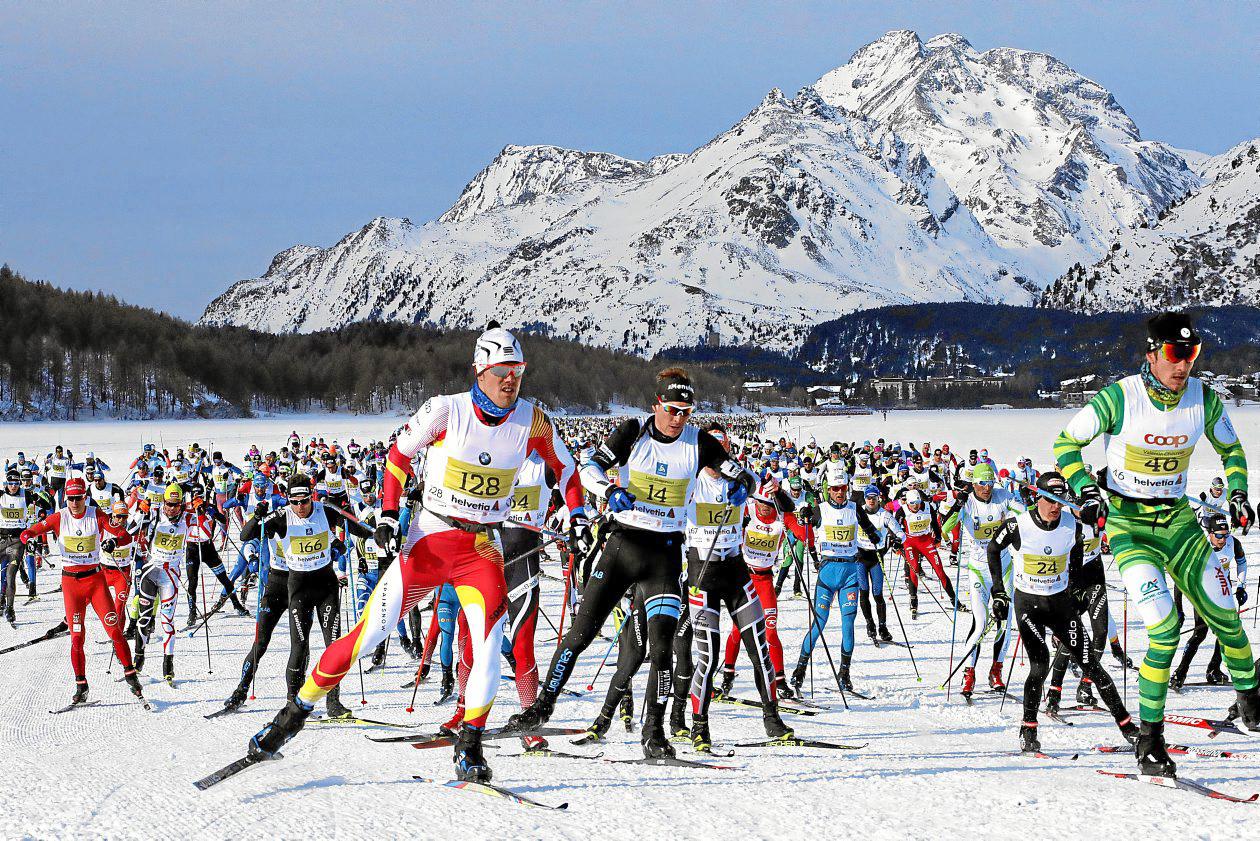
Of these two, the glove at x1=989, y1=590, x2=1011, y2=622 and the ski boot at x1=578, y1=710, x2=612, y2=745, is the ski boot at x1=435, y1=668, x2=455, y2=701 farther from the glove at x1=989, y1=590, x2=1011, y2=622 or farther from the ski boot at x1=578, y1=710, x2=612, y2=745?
the glove at x1=989, y1=590, x2=1011, y2=622

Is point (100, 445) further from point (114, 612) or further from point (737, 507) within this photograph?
point (737, 507)

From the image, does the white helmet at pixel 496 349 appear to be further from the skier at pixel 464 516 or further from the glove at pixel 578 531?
the glove at pixel 578 531

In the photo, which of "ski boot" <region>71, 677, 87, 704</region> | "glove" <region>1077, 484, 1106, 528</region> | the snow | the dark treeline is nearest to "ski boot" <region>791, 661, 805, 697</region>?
the snow

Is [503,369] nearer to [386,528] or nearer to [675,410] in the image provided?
[386,528]

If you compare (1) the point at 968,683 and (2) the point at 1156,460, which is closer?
(2) the point at 1156,460

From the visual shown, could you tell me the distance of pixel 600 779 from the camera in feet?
19.8

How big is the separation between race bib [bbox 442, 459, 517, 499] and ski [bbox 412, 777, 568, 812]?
1661mm

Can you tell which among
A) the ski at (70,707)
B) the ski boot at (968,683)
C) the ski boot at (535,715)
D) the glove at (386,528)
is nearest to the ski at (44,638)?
the ski at (70,707)

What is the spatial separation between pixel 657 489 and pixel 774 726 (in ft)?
6.61

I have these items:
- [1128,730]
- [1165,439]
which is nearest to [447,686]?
[1128,730]

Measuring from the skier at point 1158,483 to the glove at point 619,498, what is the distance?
112 inches

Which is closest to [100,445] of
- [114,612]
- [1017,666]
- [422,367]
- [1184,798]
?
[114,612]

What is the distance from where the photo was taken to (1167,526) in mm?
6230

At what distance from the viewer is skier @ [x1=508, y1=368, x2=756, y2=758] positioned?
7.14 metres
